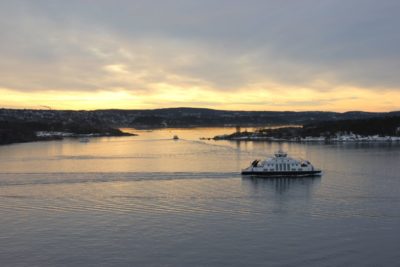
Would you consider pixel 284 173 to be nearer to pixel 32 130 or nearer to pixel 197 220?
pixel 197 220

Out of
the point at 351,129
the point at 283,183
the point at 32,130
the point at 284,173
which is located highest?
the point at 32,130

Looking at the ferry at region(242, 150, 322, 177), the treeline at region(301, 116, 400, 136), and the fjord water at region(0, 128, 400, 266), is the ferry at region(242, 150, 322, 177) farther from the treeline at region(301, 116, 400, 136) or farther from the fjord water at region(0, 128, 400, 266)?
the treeline at region(301, 116, 400, 136)

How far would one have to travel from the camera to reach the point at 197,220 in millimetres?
16656

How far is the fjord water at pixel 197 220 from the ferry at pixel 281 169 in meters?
1.11

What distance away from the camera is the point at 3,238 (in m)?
14.5

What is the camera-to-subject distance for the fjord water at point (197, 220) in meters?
12.9

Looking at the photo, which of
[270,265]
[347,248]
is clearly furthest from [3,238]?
[347,248]

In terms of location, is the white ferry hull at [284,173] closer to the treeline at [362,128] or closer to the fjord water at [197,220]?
the fjord water at [197,220]

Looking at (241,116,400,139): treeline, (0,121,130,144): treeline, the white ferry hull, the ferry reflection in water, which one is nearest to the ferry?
the white ferry hull

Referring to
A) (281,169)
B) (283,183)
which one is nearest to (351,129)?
(281,169)

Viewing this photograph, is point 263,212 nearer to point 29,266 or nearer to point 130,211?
point 130,211

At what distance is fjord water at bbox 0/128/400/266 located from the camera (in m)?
12.9

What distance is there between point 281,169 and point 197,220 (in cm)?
1424

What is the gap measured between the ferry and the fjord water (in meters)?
1.11
